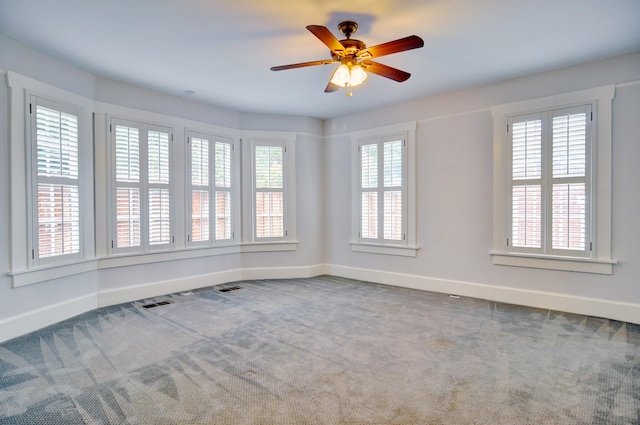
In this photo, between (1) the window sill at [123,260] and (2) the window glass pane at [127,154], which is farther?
(2) the window glass pane at [127,154]

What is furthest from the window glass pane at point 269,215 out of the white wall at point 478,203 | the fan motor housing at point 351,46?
Result: the fan motor housing at point 351,46

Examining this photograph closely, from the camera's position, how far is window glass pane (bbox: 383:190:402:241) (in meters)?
5.49

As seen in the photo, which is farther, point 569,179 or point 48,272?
point 569,179

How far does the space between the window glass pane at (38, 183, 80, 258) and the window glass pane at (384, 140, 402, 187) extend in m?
4.18

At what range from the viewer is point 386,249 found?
5652mm

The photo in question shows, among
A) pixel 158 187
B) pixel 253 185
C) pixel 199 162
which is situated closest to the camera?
pixel 158 187

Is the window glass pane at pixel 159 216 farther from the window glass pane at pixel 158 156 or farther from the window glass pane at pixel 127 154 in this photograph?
the window glass pane at pixel 127 154

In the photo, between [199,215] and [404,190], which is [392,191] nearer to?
[404,190]

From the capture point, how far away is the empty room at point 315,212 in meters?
2.55

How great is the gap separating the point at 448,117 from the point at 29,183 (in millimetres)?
5069

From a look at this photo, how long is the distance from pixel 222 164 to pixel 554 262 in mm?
4810

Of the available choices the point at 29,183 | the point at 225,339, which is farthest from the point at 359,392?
the point at 29,183

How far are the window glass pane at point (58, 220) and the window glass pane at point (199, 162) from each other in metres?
1.61

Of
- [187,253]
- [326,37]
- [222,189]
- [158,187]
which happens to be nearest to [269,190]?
[222,189]
